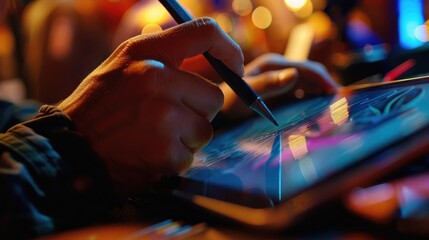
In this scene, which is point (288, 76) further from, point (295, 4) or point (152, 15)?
point (295, 4)

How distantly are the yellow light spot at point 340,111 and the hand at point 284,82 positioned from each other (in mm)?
183

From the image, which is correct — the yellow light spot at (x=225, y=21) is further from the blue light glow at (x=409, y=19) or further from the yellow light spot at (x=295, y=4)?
the blue light glow at (x=409, y=19)

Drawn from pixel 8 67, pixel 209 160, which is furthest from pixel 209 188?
pixel 8 67

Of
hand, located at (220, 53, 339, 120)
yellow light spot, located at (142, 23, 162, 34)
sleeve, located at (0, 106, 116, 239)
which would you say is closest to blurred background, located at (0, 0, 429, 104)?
yellow light spot, located at (142, 23, 162, 34)

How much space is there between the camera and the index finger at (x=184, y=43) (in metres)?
0.41

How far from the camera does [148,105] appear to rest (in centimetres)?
40

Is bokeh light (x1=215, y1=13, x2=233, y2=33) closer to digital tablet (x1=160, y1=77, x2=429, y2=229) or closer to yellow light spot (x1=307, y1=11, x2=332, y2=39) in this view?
yellow light spot (x1=307, y1=11, x2=332, y2=39)

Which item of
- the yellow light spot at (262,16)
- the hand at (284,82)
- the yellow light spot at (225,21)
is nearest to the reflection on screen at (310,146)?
the hand at (284,82)

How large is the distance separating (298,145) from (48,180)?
7.4 inches

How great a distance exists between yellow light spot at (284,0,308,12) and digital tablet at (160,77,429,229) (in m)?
1.21

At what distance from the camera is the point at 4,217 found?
301 mm

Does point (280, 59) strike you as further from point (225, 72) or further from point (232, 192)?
point (232, 192)

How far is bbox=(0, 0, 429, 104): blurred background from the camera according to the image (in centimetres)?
103

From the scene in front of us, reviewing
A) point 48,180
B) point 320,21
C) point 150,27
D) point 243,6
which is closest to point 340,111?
point 48,180
